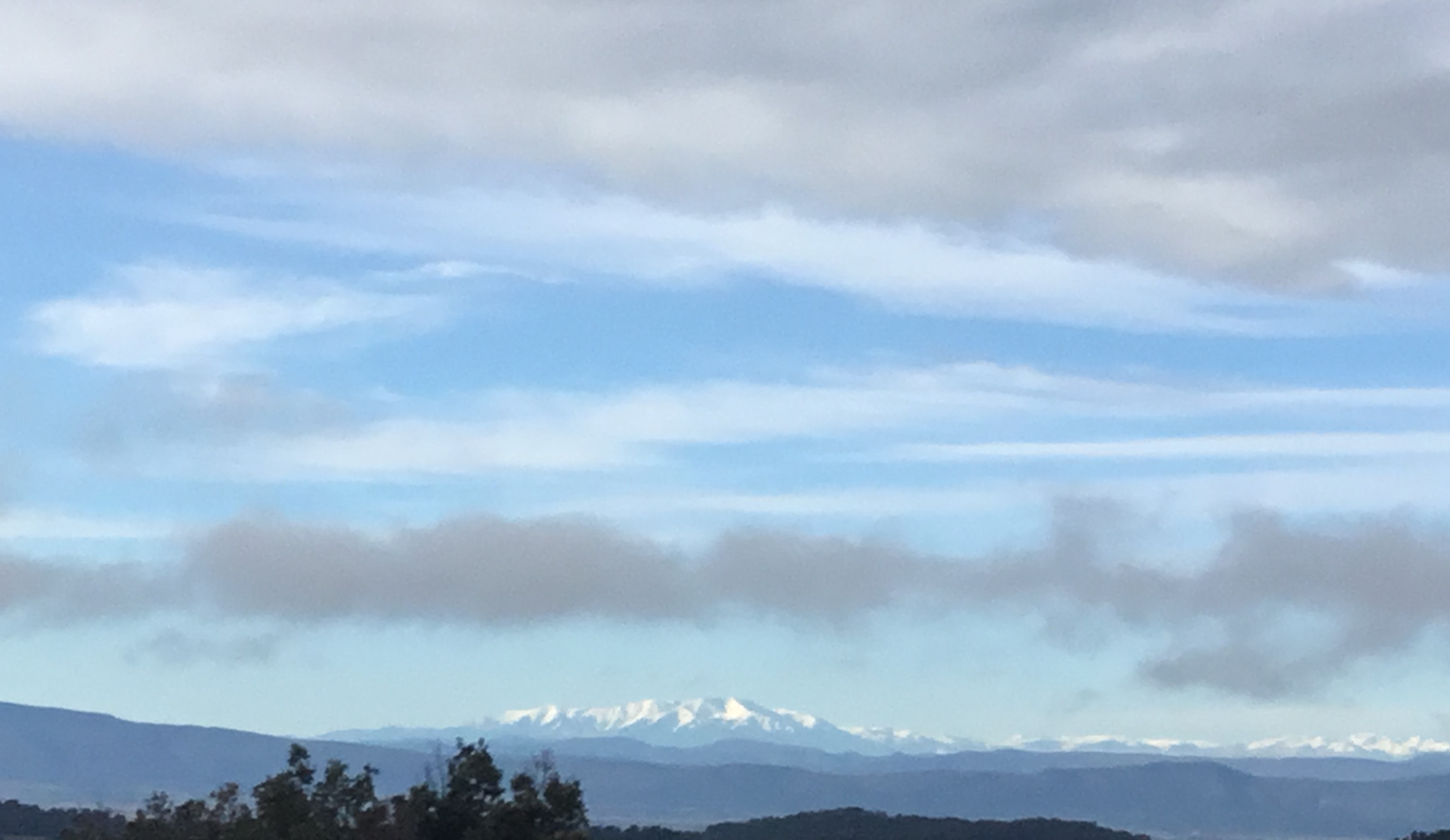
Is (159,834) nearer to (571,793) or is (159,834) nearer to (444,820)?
(444,820)

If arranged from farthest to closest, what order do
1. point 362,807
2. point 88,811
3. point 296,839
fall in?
1. point 88,811
2. point 362,807
3. point 296,839

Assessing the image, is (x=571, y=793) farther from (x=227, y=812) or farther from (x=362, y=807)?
(x=227, y=812)

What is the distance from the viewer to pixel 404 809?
118 metres

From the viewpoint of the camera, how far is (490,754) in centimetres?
12362

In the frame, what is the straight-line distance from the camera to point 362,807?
123 meters

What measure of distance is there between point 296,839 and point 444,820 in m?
9.99

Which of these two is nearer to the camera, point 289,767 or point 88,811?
point 289,767

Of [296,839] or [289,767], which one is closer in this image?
[296,839]

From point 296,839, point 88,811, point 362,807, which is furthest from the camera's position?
point 88,811

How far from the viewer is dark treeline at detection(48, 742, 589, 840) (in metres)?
115

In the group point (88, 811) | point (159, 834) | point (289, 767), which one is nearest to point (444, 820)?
point (289, 767)

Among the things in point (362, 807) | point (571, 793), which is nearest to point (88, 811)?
point (362, 807)

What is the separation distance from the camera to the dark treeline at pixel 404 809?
115 metres

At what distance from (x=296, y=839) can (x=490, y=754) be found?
50.1ft
